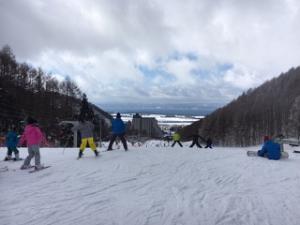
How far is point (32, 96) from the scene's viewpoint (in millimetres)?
68312

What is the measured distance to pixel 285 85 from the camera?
126 meters

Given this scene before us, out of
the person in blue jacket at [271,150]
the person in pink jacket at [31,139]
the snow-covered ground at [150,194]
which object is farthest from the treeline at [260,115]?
the person in pink jacket at [31,139]

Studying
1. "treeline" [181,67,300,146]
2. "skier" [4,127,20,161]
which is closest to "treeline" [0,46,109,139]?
"skier" [4,127,20,161]

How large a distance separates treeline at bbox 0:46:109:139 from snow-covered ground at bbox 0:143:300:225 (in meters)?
45.3

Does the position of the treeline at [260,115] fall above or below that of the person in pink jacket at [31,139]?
above

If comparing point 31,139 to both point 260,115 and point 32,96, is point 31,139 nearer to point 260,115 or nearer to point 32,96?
point 32,96

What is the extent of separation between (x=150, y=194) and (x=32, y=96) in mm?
65163

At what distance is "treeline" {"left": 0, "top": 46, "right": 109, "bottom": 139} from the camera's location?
57344 mm

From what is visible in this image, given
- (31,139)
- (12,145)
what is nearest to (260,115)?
(12,145)

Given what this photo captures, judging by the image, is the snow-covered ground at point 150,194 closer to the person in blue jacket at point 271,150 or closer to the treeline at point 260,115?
the person in blue jacket at point 271,150

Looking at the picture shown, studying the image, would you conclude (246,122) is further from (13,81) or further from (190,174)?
(190,174)

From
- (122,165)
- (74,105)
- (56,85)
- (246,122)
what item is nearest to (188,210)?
(122,165)

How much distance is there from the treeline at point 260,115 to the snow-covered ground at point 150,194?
91144mm

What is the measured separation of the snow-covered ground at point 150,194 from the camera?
21.8ft
